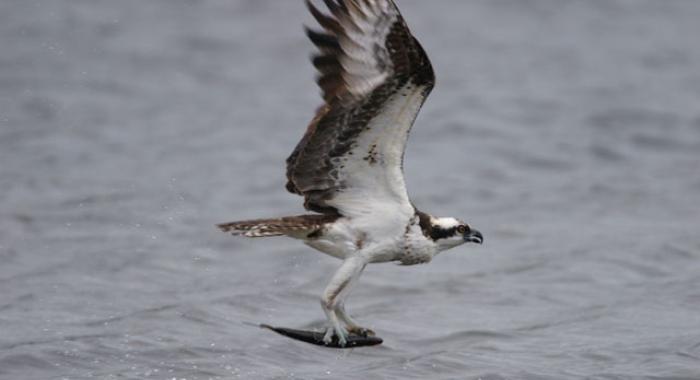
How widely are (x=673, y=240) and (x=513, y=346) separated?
3.80m

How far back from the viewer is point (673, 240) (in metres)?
13.5

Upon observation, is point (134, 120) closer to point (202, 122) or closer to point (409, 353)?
point (202, 122)

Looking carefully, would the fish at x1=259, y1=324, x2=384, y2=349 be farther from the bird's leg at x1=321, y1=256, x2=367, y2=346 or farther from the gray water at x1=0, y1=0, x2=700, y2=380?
the gray water at x1=0, y1=0, x2=700, y2=380

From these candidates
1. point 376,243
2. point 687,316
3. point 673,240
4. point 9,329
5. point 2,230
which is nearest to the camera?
point 376,243

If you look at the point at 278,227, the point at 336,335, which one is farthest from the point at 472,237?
the point at 278,227

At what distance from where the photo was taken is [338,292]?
8.45m

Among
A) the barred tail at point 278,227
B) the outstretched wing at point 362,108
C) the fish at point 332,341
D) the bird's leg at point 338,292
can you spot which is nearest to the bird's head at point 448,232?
the outstretched wing at point 362,108

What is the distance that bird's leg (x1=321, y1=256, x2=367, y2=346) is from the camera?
27.7 feet

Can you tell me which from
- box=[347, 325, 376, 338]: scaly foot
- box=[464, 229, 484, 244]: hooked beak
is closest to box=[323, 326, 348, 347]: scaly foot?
box=[347, 325, 376, 338]: scaly foot

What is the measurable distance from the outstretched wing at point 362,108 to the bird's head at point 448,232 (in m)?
0.22

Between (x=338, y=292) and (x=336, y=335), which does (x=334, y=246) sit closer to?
(x=338, y=292)

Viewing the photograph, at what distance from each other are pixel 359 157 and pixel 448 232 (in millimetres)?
789

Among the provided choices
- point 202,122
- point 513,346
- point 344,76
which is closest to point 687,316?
point 513,346

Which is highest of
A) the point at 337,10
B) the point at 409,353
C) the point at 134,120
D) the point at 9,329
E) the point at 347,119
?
the point at 134,120
